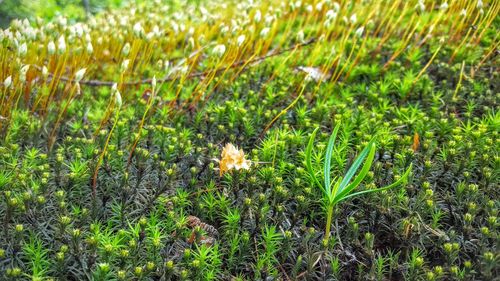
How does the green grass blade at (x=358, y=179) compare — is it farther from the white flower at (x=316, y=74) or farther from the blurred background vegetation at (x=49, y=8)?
the blurred background vegetation at (x=49, y=8)

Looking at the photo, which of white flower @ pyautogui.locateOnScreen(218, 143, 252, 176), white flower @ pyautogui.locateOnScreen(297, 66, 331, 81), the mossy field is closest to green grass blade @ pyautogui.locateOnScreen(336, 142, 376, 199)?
the mossy field

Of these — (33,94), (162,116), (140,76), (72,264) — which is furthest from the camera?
(140,76)

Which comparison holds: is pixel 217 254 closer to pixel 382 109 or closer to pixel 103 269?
pixel 103 269

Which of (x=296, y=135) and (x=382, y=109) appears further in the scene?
(x=382, y=109)

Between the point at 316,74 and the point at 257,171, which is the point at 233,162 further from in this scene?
the point at 316,74

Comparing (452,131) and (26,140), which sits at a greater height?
(452,131)

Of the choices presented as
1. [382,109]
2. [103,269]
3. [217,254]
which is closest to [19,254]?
[103,269]

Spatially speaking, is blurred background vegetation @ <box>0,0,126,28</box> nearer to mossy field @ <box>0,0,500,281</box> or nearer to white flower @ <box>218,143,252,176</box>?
mossy field @ <box>0,0,500,281</box>
